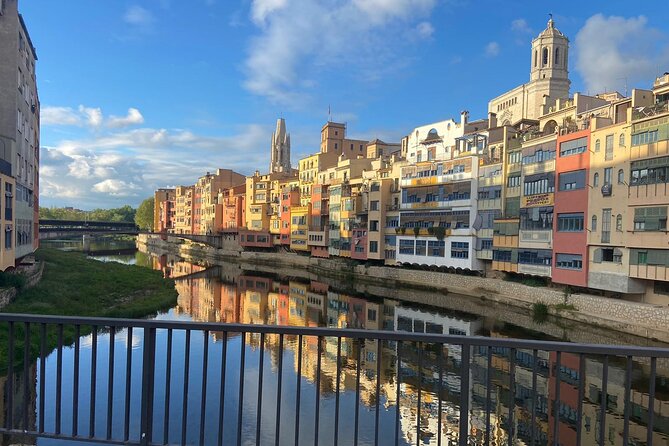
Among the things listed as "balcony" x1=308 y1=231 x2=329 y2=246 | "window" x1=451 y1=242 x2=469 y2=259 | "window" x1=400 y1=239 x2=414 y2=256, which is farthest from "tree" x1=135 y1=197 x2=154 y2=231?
"window" x1=451 y1=242 x2=469 y2=259

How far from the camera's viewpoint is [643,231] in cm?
2483

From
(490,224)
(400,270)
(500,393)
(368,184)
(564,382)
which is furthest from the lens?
(368,184)

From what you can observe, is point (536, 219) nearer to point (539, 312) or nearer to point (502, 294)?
point (502, 294)

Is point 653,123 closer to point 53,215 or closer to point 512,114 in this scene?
point 512,114

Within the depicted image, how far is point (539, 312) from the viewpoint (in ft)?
92.3

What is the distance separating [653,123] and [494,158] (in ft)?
45.9

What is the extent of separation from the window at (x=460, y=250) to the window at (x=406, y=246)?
16.1 feet

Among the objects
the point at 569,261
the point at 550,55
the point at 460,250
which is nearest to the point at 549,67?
Result: the point at 550,55

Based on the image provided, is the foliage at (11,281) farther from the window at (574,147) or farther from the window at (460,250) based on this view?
the window at (574,147)

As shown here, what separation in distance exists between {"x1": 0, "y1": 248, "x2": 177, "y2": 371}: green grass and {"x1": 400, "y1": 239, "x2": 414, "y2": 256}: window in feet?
67.7

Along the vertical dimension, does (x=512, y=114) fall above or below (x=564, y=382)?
above

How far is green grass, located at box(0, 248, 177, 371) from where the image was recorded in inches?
746

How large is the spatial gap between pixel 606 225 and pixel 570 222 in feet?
8.82

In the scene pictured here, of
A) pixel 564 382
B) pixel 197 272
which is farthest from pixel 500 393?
pixel 197 272
